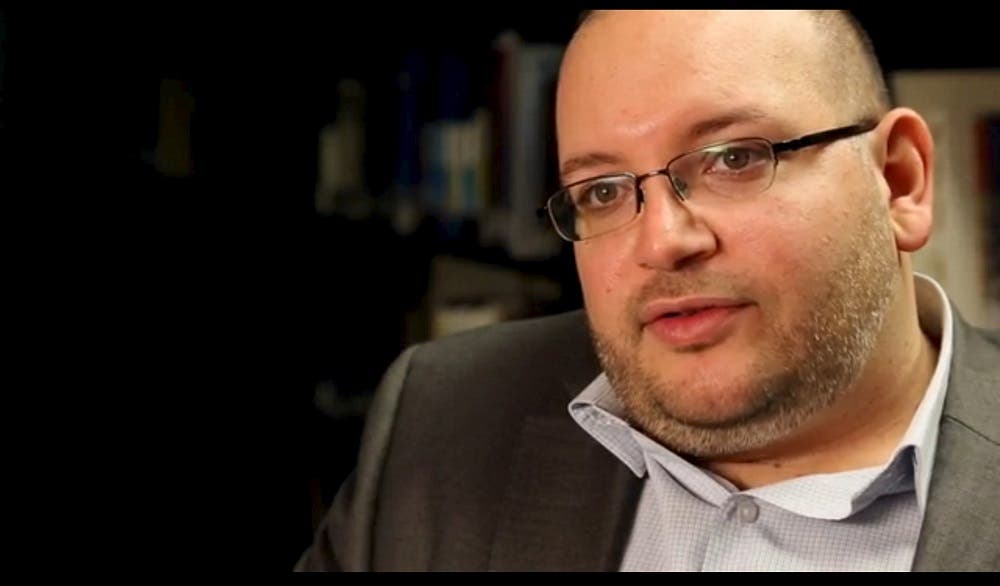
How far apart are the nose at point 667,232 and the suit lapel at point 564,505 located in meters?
0.26

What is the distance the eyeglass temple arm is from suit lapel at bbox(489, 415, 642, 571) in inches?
15.5

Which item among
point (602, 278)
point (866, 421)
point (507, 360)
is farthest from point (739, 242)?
point (507, 360)

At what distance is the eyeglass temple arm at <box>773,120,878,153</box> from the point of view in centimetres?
88

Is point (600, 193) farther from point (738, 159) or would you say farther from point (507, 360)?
point (507, 360)

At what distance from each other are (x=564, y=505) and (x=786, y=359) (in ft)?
0.98

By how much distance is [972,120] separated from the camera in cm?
118

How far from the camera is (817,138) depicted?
0.89 metres

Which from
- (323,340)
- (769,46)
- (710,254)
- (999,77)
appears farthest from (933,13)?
(323,340)

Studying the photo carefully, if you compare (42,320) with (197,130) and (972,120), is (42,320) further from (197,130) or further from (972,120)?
(972,120)

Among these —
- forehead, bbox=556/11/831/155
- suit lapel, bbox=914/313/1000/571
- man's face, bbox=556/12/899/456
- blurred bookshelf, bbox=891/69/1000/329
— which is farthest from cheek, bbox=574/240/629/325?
blurred bookshelf, bbox=891/69/1000/329

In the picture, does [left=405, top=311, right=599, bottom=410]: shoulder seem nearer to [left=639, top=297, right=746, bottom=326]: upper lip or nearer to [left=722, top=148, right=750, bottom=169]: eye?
[left=639, top=297, right=746, bottom=326]: upper lip

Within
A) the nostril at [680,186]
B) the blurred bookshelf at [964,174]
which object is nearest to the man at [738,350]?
the nostril at [680,186]

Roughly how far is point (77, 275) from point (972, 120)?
1250 mm

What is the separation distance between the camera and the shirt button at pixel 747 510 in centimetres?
93
